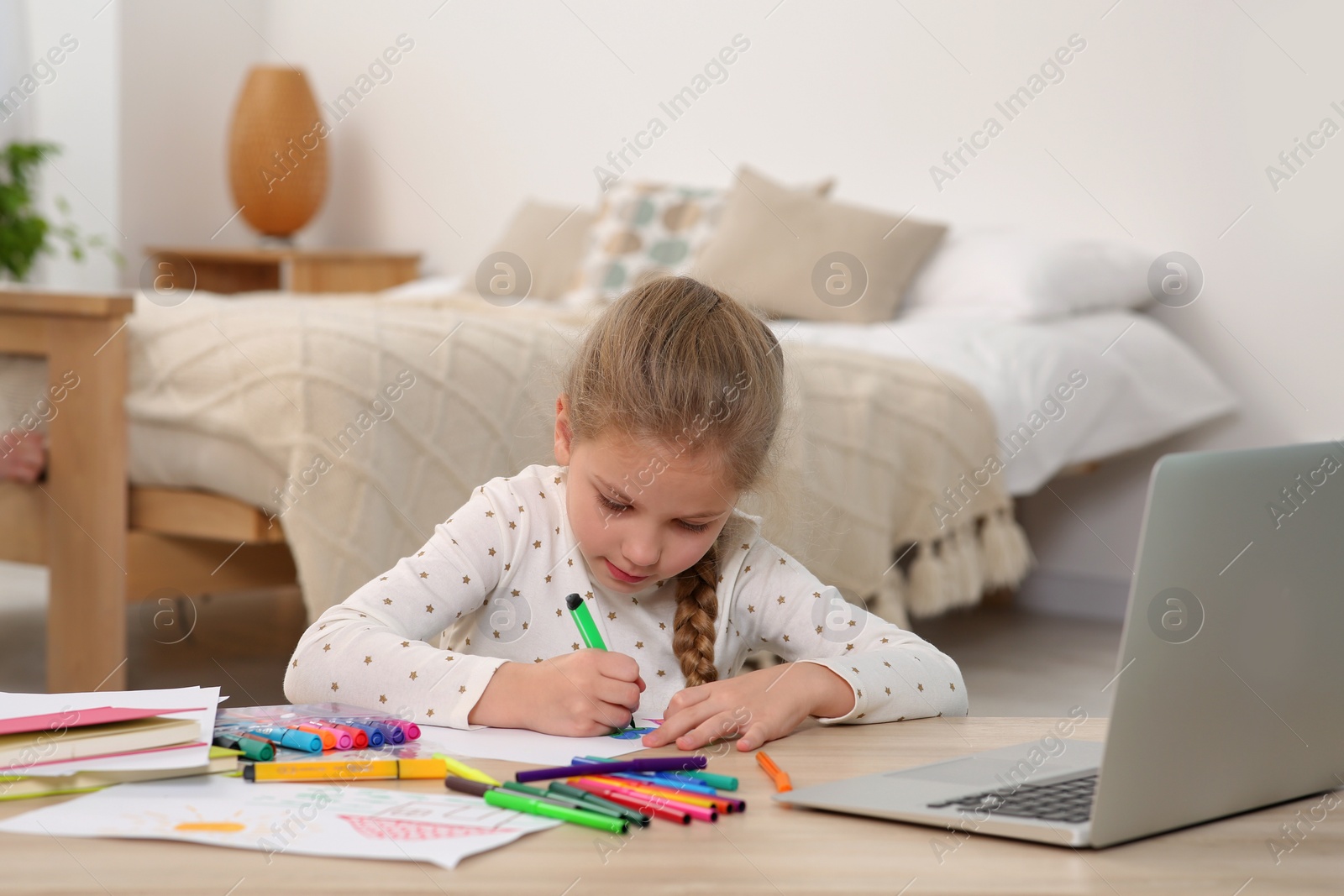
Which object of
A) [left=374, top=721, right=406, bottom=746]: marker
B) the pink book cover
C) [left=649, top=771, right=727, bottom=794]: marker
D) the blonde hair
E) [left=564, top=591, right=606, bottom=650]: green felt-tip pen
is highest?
the blonde hair

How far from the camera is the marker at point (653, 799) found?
606 mm

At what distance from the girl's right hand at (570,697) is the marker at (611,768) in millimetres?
98

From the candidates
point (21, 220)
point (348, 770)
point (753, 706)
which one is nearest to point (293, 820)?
point (348, 770)

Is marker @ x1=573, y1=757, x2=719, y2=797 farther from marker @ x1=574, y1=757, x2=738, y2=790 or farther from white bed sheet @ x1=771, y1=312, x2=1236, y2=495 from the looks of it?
white bed sheet @ x1=771, y1=312, x2=1236, y2=495

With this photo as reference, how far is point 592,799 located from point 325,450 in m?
1.20

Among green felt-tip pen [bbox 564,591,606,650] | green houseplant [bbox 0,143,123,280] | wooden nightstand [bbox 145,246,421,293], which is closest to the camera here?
green felt-tip pen [bbox 564,591,606,650]

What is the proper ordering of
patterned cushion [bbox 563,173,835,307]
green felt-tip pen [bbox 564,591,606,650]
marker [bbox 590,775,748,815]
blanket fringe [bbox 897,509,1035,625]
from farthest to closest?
patterned cushion [bbox 563,173,835,307] → blanket fringe [bbox 897,509,1035,625] → green felt-tip pen [bbox 564,591,606,650] → marker [bbox 590,775,748,815]

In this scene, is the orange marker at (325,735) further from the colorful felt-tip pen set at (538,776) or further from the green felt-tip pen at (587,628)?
the green felt-tip pen at (587,628)

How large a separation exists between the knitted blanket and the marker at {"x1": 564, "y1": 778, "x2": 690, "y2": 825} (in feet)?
2.80

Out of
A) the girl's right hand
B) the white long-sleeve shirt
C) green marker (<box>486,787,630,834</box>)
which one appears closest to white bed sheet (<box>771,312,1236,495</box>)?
the white long-sleeve shirt

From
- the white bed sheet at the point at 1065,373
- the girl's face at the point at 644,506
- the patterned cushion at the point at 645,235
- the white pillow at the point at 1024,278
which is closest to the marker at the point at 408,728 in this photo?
the girl's face at the point at 644,506

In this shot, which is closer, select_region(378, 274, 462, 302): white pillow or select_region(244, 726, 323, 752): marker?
select_region(244, 726, 323, 752): marker

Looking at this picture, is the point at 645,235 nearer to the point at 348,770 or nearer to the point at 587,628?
the point at 587,628

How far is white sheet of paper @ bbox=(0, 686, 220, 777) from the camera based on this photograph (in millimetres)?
628
